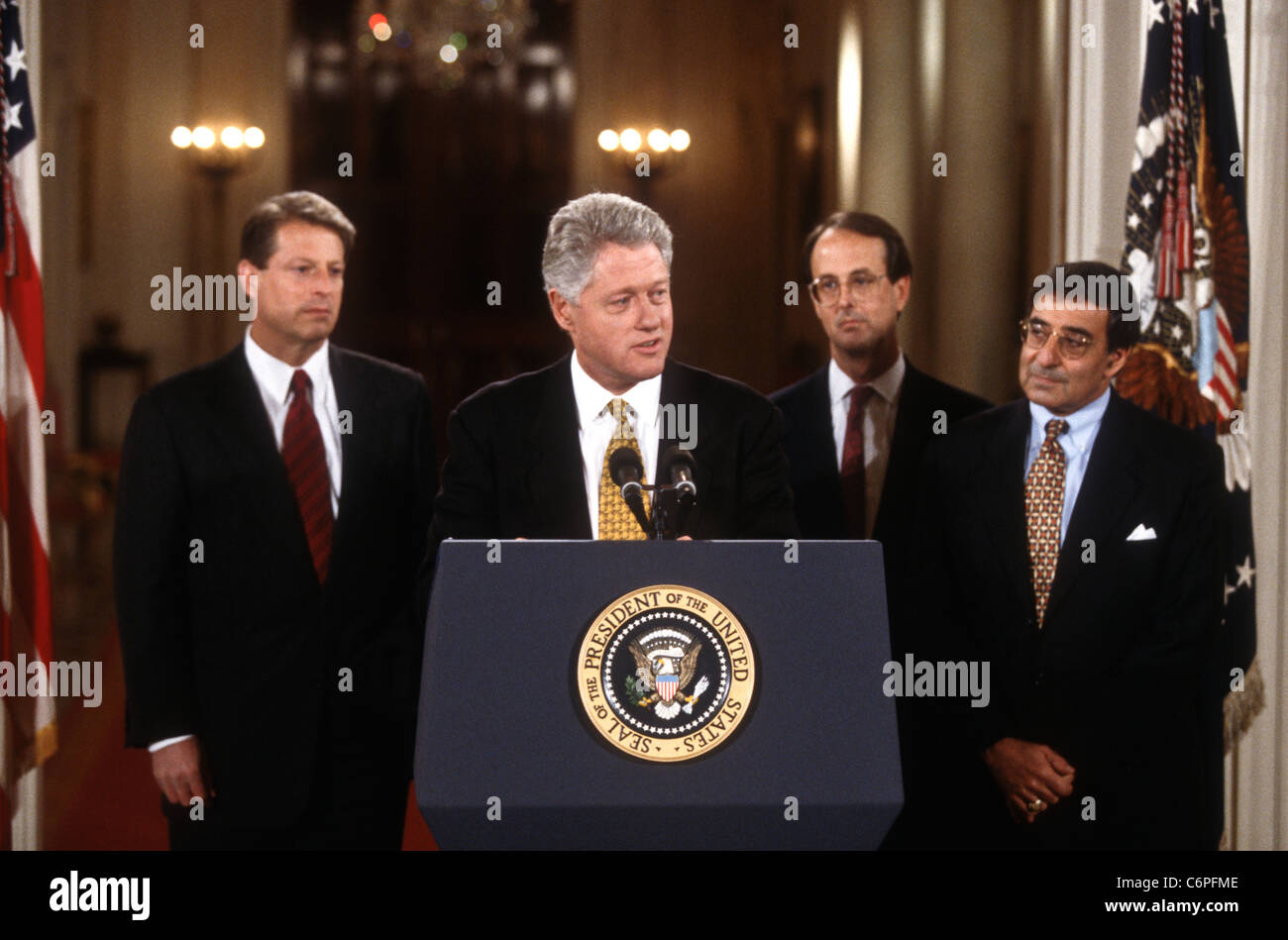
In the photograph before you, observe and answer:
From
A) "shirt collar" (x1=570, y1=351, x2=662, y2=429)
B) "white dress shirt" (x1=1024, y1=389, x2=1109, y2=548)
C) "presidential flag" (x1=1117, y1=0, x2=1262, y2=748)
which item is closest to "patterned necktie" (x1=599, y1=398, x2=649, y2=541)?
"shirt collar" (x1=570, y1=351, x2=662, y2=429)

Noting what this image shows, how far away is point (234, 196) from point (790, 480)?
5.55ft

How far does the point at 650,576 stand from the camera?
2.05 m

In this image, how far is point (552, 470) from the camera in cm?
289

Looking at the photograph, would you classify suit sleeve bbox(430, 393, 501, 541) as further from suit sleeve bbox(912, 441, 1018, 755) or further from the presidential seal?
suit sleeve bbox(912, 441, 1018, 755)

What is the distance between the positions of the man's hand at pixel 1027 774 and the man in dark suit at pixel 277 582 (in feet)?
4.98

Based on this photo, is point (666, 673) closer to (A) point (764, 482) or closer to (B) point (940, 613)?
(A) point (764, 482)

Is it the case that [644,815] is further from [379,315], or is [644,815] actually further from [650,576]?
[379,315]

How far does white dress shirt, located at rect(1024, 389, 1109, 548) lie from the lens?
3346 mm

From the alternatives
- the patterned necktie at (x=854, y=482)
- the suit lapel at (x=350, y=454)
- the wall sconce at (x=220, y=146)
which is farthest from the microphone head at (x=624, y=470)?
the wall sconce at (x=220, y=146)

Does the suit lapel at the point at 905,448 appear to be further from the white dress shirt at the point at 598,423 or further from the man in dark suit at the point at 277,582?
the man in dark suit at the point at 277,582

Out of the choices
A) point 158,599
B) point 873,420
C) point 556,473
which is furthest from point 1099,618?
point 158,599

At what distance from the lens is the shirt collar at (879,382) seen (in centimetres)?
357

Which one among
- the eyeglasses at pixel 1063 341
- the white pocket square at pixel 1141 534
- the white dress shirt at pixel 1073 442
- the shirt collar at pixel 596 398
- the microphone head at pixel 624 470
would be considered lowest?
the white pocket square at pixel 1141 534

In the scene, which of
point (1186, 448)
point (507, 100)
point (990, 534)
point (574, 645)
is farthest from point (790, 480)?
point (574, 645)
